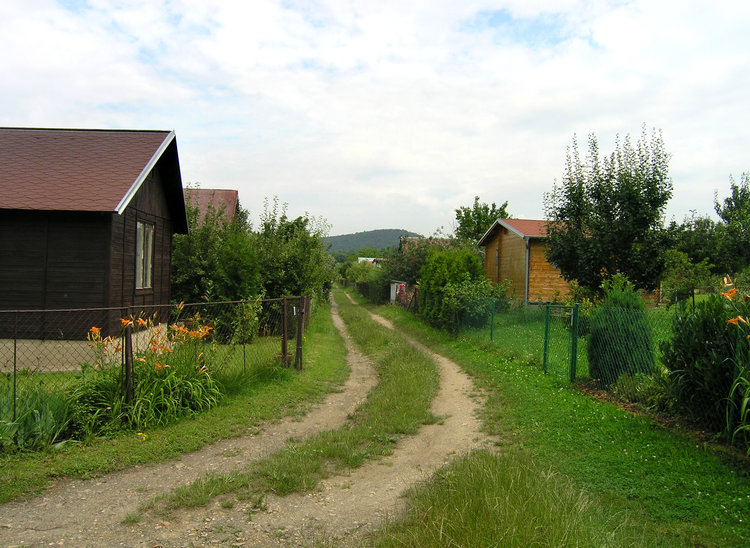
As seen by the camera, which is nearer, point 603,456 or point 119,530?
point 119,530

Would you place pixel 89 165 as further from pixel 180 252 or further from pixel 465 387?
pixel 465 387

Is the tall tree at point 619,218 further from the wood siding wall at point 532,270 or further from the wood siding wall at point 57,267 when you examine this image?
the wood siding wall at point 57,267

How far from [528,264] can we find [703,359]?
17946mm

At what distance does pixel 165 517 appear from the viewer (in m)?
4.48

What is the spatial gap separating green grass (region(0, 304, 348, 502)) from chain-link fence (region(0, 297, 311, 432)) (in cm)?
43

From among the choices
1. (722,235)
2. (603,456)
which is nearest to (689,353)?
(603,456)

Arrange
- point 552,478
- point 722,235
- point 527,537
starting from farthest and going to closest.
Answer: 1. point 722,235
2. point 552,478
3. point 527,537

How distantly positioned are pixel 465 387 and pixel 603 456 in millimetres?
4421

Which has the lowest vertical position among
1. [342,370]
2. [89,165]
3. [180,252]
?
[342,370]

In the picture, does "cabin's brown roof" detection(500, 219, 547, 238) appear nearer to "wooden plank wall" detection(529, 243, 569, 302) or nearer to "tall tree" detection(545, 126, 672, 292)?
"wooden plank wall" detection(529, 243, 569, 302)

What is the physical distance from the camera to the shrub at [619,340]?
8031mm

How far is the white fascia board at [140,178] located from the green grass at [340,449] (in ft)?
19.3

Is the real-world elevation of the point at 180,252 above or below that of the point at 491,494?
above

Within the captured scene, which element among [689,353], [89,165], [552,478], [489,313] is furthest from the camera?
[489,313]
